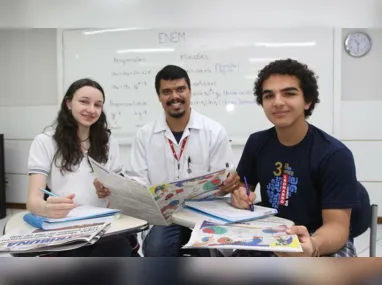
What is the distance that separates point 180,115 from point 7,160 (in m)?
2.71

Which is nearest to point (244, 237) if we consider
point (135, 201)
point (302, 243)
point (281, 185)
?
point (302, 243)

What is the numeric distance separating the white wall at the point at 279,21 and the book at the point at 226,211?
79.1 inches

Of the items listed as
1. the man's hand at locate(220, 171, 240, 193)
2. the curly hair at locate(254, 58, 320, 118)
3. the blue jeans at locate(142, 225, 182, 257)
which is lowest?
the blue jeans at locate(142, 225, 182, 257)

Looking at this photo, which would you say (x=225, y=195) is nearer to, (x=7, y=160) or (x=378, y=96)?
(x=378, y=96)

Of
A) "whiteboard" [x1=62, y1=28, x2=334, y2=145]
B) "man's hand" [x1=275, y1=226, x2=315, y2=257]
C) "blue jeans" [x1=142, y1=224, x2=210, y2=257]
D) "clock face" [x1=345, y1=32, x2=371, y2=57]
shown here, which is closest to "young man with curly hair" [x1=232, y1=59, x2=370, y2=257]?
"man's hand" [x1=275, y1=226, x2=315, y2=257]

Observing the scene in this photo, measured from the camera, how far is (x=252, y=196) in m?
1.43

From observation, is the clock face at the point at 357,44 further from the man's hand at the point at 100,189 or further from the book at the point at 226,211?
the man's hand at the point at 100,189

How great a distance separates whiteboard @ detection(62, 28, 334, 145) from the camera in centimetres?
337

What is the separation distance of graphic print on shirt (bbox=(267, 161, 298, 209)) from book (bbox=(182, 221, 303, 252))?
0.72ft

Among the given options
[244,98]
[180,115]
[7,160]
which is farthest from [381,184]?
[7,160]

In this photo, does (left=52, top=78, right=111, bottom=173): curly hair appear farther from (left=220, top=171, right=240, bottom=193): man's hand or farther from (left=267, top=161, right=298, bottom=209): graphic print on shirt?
(left=267, top=161, right=298, bottom=209): graphic print on shirt

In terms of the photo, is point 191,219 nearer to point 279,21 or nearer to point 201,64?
point 201,64

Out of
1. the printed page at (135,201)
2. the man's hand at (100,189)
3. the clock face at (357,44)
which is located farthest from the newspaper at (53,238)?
the clock face at (357,44)

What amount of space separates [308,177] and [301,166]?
5 centimetres
